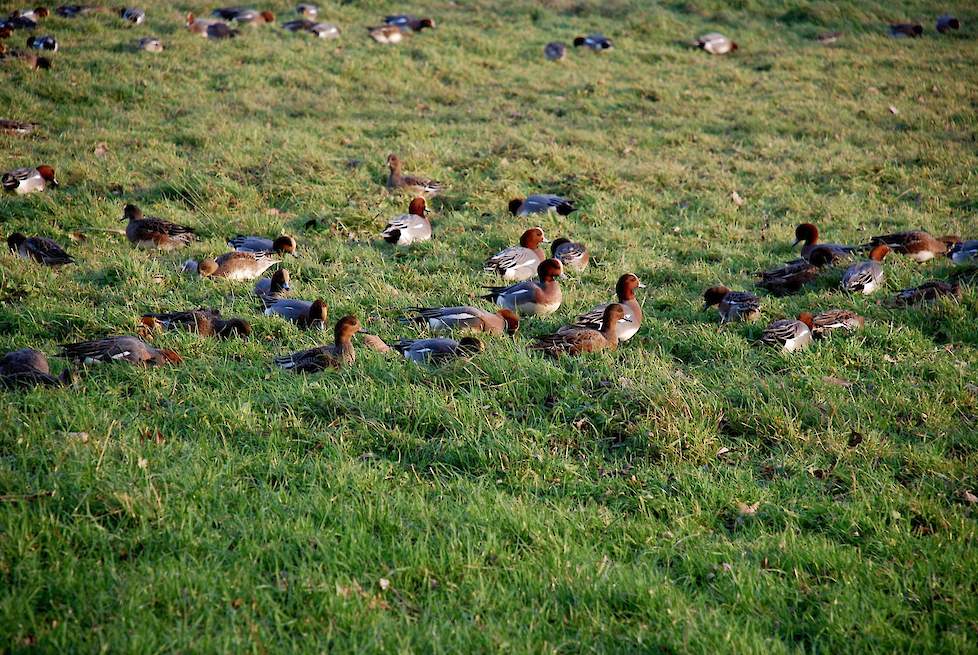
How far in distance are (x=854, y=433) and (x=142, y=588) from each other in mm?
3788

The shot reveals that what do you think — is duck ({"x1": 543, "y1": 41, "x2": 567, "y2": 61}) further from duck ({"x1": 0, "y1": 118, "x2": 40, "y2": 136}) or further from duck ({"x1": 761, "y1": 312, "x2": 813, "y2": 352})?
duck ({"x1": 761, "y1": 312, "x2": 813, "y2": 352})

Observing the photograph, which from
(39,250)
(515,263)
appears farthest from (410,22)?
(39,250)

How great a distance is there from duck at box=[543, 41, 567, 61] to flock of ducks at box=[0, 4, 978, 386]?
8334 mm

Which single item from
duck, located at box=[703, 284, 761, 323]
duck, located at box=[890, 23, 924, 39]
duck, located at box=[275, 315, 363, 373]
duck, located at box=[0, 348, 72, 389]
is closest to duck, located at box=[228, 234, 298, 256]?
duck, located at box=[275, 315, 363, 373]

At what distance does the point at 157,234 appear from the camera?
8172 mm

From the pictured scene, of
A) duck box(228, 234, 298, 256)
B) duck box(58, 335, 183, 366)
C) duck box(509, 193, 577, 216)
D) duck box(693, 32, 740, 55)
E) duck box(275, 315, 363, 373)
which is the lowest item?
duck box(693, 32, 740, 55)

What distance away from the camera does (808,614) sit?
3332 mm

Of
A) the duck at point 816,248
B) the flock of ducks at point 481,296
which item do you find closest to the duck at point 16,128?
the flock of ducks at point 481,296

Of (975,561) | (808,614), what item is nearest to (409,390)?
(808,614)

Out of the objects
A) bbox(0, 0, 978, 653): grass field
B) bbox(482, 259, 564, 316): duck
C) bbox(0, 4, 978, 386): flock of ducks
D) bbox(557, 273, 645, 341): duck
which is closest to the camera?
bbox(0, 0, 978, 653): grass field

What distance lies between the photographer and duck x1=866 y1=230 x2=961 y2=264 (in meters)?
8.15

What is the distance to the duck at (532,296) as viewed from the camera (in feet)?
23.2

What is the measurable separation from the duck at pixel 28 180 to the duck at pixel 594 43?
479 inches

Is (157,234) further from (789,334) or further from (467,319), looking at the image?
(789,334)
